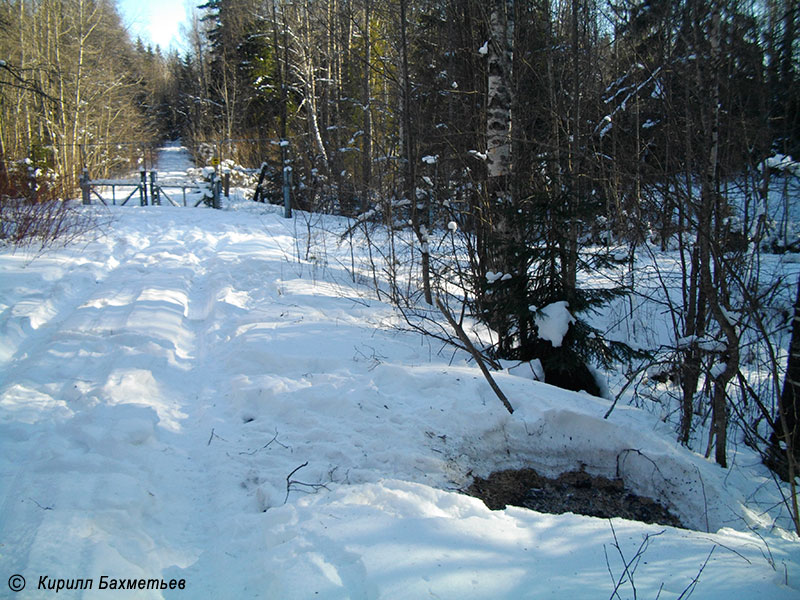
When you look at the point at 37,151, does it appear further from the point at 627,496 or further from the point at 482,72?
the point at 627,496

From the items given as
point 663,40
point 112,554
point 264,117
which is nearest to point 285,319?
point 112,554

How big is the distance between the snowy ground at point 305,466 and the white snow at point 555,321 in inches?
18.3

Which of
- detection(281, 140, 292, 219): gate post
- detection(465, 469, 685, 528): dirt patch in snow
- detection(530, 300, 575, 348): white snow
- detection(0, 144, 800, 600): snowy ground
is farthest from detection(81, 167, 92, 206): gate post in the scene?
detection(465, 469, 685, 528): dirt patch in snow

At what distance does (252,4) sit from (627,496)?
87.7ft

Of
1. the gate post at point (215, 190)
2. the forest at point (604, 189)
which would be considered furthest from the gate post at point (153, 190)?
the forest at point (604, 189)

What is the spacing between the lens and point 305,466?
3.13m

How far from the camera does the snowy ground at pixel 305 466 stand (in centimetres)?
214

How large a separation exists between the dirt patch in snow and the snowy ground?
111 mm

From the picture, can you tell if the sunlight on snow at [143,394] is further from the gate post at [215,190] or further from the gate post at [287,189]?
the gate post at [215,190]

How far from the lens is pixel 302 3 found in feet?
61.0

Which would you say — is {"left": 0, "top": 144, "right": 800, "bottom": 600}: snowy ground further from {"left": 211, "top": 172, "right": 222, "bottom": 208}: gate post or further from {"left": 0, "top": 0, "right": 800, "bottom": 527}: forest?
{"left": 211, "top": 172, "right": 222, "bottom": 208}: gate post

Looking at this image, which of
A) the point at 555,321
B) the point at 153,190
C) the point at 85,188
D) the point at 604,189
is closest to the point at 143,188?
the point at 153,190

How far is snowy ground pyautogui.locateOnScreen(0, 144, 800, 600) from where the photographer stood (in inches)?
84.4

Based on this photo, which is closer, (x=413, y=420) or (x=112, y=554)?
(x=112, y=554)
